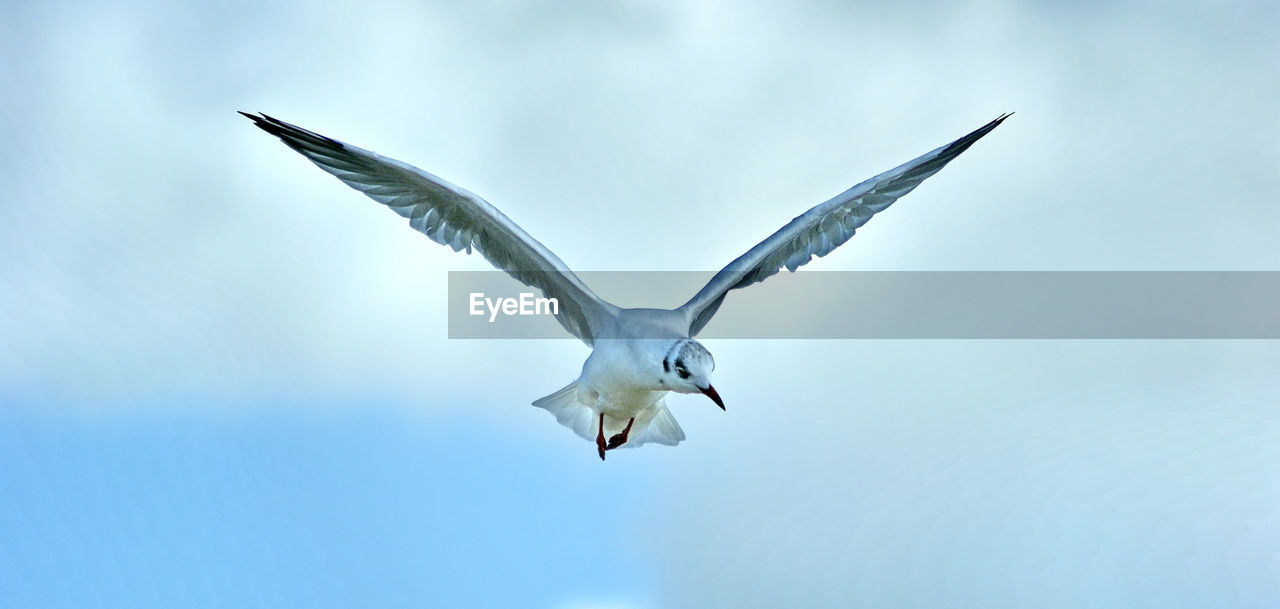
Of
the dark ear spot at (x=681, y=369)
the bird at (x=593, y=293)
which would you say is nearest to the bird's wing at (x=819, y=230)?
the bird at (x=593, y=293)

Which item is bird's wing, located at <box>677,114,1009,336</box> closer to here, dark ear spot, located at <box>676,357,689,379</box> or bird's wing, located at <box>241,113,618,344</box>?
bird's wing, located at <box>241,113,618,344</box>

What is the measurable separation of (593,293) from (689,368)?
99 centimetres

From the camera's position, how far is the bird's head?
16.1ft

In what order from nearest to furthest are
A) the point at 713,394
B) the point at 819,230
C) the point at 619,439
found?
the point at 713,394
the point at 619,439
the point at 819,230

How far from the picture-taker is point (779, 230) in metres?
5.84

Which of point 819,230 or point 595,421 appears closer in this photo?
point 595,421

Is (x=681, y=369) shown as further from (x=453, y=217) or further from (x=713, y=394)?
(x=453, y=217)

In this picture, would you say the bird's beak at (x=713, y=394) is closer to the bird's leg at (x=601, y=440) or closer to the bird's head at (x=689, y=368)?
the bird's head at (x=689, y=368)

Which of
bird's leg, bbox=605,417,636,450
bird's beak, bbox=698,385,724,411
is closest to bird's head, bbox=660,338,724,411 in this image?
bird's beak, bbox=698,385,724,411

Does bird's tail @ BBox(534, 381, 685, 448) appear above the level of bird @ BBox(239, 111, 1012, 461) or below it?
below

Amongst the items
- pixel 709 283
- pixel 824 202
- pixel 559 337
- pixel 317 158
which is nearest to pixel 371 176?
pixel 317 158

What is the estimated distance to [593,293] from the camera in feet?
18.8

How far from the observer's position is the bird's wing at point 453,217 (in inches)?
211

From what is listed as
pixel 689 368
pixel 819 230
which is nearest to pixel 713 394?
pixel 689 368
